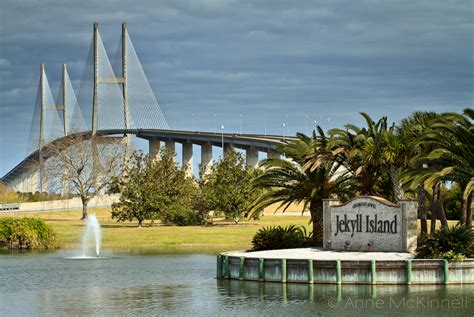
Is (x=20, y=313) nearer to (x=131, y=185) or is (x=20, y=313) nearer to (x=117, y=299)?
(x=117, y=299)

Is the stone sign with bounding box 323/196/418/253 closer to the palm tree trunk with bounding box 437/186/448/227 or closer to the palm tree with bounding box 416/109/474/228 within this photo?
the palm tree with bounding box 416/109/474/228

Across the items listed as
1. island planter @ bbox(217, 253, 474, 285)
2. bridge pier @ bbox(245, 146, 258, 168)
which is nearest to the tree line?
island planter @ bbox(217, 253, 474, 285)

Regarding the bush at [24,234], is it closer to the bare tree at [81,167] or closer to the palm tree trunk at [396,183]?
the palm tree trunk at [396,183]

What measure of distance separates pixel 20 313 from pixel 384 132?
21.4 m

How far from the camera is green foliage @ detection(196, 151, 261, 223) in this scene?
93.8m

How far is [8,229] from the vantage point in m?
69.2

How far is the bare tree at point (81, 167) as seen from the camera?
113 m

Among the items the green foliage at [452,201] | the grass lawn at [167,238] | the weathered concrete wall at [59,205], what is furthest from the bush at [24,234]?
the weathered concrete wall at [59,205]

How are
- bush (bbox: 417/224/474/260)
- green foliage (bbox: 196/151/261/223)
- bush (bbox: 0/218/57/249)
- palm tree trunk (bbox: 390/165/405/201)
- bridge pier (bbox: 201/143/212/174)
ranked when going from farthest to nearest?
bridge pier (bbox: 201/143/212/174) < green foliage (bbox: 196/151/261/223) < bush (bbox: 0/218/57/249) < palm tree trunk (bbox: 390/165/405/201) < bush (bbox: 417/224/474/260)

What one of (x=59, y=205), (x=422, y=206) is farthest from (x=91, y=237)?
(x=59, y=205)

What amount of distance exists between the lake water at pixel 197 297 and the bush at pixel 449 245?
172cm

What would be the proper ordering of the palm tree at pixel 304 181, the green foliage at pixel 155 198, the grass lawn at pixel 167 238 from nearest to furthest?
the palm tree at pixel 304 181
the grass lawn at pixel 167 238
the green foliage at pixel 155 198

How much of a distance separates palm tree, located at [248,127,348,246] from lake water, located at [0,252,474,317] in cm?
585

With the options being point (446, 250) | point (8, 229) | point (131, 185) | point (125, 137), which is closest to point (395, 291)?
point (446, 250)
